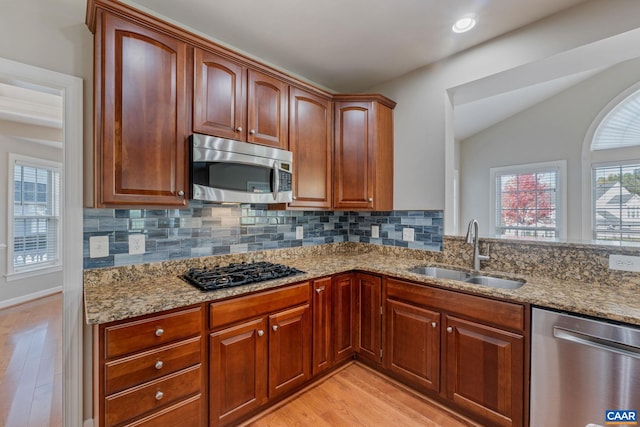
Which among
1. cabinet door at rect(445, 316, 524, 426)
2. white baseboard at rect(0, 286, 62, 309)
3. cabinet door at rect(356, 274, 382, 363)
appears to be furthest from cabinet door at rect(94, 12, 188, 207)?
white baseboard at rect(0, 286, 62, 309)

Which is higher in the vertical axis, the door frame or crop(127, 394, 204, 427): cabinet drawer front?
the door frame

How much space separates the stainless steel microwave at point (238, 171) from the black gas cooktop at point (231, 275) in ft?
1.58

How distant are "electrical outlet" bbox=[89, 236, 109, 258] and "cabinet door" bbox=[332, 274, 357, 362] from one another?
151 cm

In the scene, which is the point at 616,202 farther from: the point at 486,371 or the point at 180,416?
the point at 180,416

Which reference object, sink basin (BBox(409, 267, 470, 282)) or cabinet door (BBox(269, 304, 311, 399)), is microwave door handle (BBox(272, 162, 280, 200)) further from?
sink basin (BBox(409, 267, 470, 282))

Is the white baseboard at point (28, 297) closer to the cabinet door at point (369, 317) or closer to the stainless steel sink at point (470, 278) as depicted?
the cabinet door at point (369, 317)

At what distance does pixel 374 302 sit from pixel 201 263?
135 centimetres

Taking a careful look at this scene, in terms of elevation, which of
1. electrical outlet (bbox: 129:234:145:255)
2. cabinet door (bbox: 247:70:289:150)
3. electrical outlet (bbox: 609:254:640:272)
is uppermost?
cabinet door (bbox: 247:70:289:150)

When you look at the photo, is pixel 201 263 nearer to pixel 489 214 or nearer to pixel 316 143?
pixel 316 143

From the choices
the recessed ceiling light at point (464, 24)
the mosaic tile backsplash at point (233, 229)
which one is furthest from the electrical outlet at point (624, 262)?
the recessed ceiling light at point (464, 24)

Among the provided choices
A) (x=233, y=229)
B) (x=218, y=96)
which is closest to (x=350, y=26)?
(x=218, y=96)

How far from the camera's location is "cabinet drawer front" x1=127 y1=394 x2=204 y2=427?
1.36 meters

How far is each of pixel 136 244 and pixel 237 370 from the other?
100cm

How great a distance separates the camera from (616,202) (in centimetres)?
398
